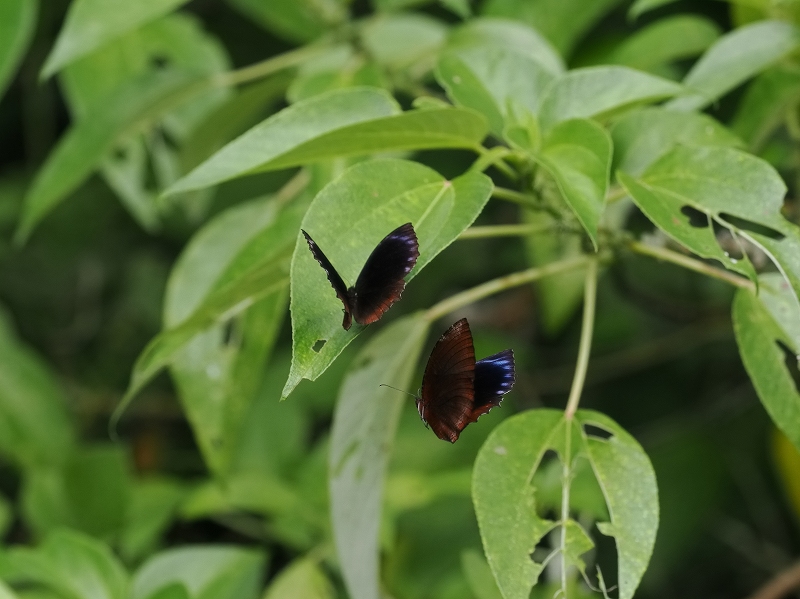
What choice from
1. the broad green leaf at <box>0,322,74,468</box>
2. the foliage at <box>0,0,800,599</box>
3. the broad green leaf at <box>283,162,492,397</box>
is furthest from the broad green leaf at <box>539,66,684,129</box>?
the broad green leaf at <box>0,322,74,468</box>

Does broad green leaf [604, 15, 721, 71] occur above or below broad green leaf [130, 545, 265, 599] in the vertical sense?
above

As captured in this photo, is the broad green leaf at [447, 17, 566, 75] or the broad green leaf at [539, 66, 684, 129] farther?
the broad green leaf at [447, 17, 566, 75]

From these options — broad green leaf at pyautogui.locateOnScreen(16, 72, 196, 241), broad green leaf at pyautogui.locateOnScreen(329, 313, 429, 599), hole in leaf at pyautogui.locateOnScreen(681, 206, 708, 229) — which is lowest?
broad green leaf at pyautogui.locateOnScreen(329, 313, 429, 599)

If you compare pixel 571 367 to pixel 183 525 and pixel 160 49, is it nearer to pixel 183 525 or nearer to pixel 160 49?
pixel 183 525

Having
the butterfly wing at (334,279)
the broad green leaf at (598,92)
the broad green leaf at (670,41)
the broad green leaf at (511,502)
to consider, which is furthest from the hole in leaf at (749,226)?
the butterfly wing at (334,279)

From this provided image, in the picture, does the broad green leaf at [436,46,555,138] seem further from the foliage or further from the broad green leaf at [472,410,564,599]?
the broad green leaf at [472,410,564,599]

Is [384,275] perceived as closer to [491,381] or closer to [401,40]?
[491,381]
